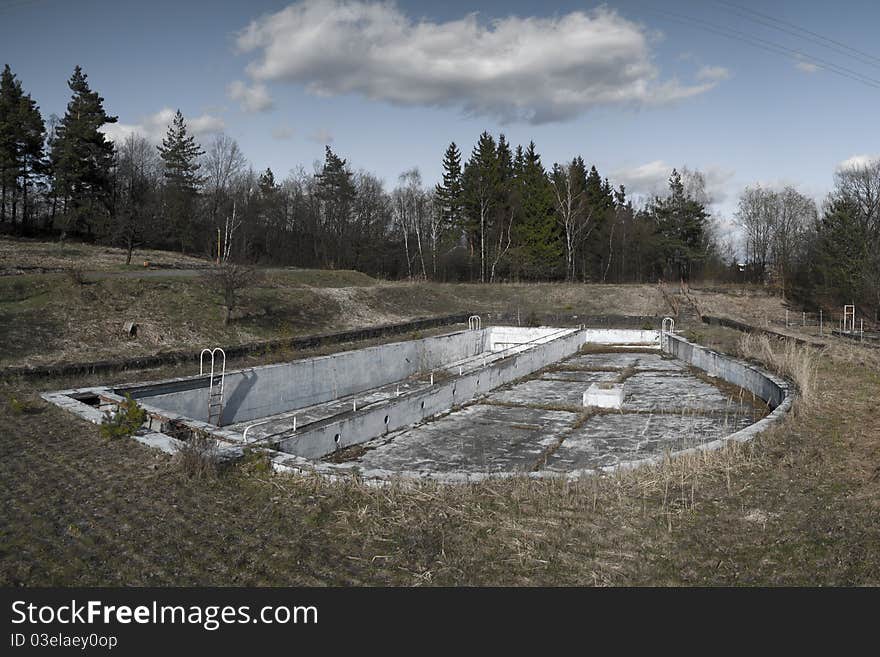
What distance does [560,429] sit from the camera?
10031 millimetres

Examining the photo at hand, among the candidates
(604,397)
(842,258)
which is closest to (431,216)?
(842,258)

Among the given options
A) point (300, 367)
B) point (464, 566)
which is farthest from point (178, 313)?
point (464, 566)

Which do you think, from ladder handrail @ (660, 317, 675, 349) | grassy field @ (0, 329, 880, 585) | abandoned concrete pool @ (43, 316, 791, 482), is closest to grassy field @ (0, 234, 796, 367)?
abandoned concrete pool @ (43, 316, 791, 482)

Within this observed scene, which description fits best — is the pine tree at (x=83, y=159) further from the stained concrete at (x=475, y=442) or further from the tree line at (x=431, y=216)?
the stained concrete at (x=475, y=442)

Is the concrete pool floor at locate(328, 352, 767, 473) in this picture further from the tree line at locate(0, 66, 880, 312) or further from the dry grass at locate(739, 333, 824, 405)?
the tree line at locate(0, 66, 880, 312)

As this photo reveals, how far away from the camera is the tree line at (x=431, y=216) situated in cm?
3130

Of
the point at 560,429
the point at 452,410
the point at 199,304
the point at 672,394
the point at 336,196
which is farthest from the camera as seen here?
the point at 336,196

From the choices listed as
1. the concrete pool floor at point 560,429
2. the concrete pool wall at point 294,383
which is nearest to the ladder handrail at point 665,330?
the concrete pool floor at point 560,429

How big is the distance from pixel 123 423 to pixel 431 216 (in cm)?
3912

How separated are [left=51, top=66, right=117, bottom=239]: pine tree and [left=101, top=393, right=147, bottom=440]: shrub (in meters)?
27.6

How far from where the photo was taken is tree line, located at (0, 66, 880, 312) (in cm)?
3130

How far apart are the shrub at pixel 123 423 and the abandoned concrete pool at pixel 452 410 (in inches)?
5.1

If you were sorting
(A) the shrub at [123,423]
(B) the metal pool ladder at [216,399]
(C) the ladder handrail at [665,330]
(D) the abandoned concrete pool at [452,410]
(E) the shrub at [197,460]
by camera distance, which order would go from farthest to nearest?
1. (C) the ladder handrail at [665,330]
2. (B) the metal pool ladder at [216,399]
3. (D) the abandoned concrete pool at [452,410]
4. (A) the shrub at [123,423]
5. (E) the shrub at [197,460]

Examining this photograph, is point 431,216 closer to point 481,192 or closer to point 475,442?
point 481,192
